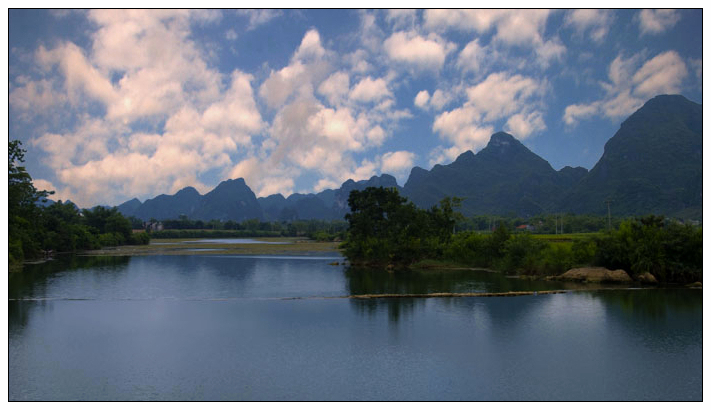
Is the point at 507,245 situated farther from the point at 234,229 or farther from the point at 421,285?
the point at 234,229

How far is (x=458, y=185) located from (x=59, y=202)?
147 m

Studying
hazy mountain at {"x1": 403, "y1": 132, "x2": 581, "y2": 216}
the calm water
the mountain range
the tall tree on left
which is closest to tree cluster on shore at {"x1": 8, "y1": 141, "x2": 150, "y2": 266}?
the tall tree on left

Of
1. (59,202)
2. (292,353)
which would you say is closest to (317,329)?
(292,353)

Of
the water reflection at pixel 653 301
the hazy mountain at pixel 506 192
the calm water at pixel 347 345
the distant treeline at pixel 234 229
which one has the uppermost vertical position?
the hazy mountain at pixel 506 192

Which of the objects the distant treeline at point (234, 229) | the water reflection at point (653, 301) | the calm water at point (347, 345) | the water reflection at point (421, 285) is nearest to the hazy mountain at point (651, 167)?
the distant treeline at point (234, 229)

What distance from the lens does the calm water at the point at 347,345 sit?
1116 centimetres

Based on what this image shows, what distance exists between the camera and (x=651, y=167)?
440 ft

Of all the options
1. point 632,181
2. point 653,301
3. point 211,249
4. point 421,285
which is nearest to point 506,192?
point 632,181

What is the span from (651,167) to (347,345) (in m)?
141

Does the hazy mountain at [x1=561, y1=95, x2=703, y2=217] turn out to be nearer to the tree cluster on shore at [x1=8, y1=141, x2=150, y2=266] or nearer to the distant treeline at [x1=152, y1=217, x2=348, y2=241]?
the distant treeline at [x1=152, y1=217, x2=348, y2=241]

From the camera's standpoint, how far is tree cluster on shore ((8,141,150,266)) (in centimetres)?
4025

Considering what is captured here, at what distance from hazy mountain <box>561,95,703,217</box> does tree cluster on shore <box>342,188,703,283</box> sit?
253 feet

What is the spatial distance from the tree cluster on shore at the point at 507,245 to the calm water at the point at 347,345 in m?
2.75

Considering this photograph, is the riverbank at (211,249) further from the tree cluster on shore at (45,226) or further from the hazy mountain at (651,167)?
the hazy mountain at (651,167)
